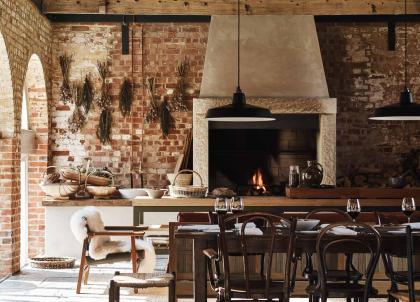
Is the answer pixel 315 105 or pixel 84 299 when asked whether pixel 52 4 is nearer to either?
pixel 315 105

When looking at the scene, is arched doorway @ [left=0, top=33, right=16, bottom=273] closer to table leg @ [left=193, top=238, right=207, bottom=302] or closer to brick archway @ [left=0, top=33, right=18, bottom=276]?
brick archway @ [left=0, top=33, right=18, bottom=276]

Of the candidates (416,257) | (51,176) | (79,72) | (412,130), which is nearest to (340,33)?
(412,130)

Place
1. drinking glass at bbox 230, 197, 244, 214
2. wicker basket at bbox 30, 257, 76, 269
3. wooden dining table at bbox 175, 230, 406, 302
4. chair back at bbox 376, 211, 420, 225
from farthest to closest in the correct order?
wicker basket at bbox 30, 257, 76, 269 → chair back at bbox 376, 211, 420, 225 → drinking glass at bbox 230, 197, 244, 214 → wooden dining table at bbox 175, 230, 406, 302

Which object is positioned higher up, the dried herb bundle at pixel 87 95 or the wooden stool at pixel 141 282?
the dried herb bundle at pixel 87 95

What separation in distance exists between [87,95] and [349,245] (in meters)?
6.49

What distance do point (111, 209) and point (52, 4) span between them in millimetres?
2837

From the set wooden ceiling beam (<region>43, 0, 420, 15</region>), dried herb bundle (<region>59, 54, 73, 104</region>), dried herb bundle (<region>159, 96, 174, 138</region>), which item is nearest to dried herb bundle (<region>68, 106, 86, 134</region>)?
dried herb bundle (<region>59, 54, 73, 104</region>)

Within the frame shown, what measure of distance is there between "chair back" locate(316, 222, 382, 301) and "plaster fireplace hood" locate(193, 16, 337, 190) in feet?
17.1

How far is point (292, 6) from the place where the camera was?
10.3 m

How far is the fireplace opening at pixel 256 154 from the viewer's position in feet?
34.5

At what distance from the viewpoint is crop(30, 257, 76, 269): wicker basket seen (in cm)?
862

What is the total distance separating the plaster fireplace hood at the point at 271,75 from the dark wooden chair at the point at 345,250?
17.0 feet

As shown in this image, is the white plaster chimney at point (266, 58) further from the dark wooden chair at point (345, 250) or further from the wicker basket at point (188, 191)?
the dark wooden chair at point (345, 250)

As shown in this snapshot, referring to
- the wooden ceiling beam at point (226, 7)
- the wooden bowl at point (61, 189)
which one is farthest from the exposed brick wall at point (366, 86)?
the wooden bowl at point (61, 189)
